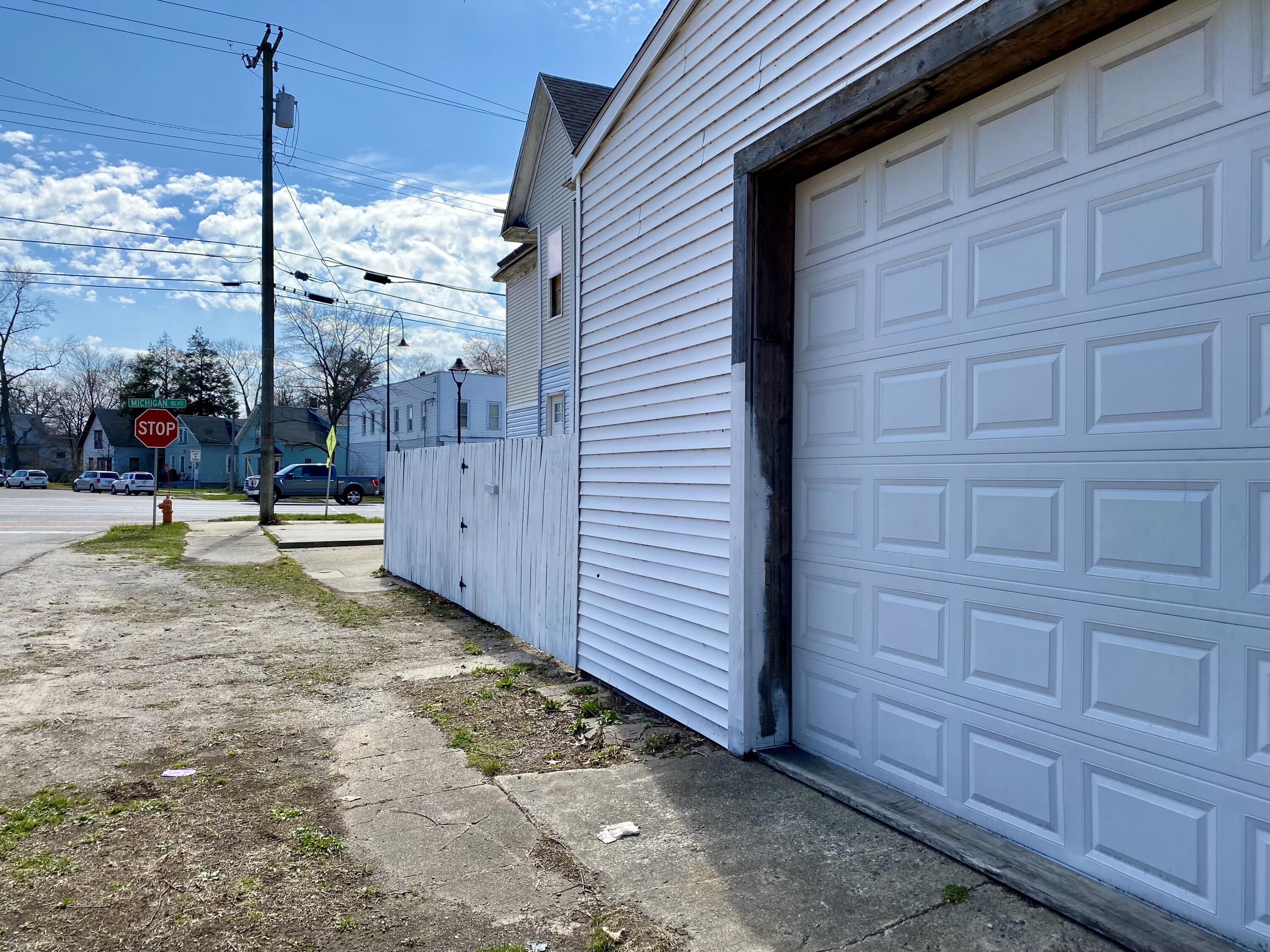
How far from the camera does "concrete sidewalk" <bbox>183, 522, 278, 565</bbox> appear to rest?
48.3 feet

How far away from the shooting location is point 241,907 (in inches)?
118

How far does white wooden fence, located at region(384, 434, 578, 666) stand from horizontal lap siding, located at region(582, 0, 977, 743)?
37cm

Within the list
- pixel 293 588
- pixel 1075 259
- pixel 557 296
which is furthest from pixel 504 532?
pixel 557 296

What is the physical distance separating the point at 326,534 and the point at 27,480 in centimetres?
4893

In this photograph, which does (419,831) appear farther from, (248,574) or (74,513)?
(74,513)

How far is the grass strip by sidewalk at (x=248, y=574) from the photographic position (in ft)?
31.3

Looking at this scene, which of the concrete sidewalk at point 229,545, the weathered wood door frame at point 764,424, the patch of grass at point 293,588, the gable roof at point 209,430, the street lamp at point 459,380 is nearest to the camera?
the weathered wood door frame at point 764,424

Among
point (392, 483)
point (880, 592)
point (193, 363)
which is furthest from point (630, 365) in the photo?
point (193, 363)

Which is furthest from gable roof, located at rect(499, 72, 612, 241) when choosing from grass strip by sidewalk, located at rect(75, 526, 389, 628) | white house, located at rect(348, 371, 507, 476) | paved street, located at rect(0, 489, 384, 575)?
white house, located at rect(348, 371, 507, 476)

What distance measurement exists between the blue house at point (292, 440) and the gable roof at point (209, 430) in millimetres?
1857

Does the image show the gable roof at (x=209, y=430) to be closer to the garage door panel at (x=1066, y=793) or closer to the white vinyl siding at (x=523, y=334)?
the white vinyl siding at (x=523, y=334)

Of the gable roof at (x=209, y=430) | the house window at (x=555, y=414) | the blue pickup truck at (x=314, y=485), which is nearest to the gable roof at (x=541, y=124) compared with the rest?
the house window at (x=555, y=414)

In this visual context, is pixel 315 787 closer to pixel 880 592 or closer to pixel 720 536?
pixel 720 536

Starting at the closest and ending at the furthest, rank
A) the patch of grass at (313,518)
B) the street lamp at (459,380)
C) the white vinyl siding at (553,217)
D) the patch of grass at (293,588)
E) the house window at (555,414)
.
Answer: the patch of grass at (293,588) < the white vinyl siding at (553,217) < the house window at (555,414) < the patch of grass at (313,518) < the street lamp at (459,380)
